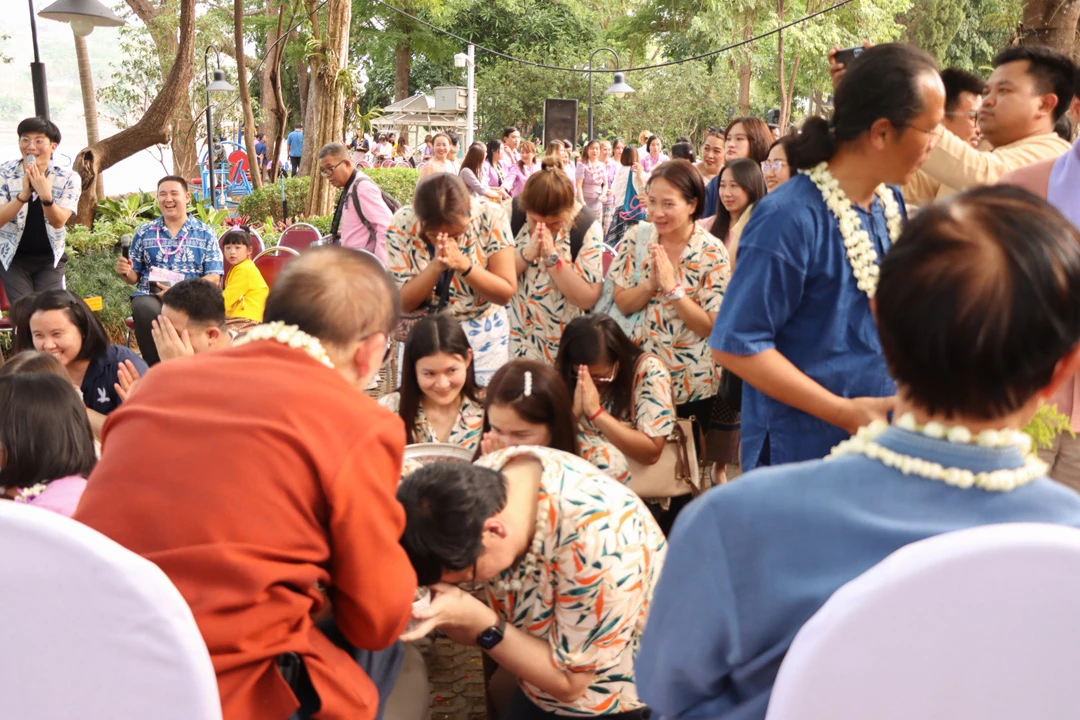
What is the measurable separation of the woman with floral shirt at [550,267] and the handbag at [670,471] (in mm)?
781

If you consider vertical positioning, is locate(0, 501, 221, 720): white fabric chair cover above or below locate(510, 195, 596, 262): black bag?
below

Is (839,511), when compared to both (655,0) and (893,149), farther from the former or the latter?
(655,0)

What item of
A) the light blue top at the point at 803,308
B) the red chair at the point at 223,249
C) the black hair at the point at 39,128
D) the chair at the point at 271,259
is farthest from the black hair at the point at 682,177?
the black hair at the point at 39,128

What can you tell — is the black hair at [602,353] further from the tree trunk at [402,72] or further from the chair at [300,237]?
the tree trunk at [402,72]

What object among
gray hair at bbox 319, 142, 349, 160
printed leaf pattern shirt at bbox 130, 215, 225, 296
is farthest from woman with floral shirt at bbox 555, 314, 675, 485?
gray hair at bbox 319, 142, 349, 160

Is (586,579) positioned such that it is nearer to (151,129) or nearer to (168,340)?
(168,340)

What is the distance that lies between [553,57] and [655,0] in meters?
3.75

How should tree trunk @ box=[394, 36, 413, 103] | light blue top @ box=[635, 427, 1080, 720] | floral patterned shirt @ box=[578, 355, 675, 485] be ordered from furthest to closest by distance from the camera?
tree trunk @ box=[394, 36, 413, 103]
floral patterned shirt @ box=[578, 355, 675, 485]
light blue top @ box=[635, 427, 1080, 720]

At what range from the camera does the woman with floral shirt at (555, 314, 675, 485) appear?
3398 millimetres

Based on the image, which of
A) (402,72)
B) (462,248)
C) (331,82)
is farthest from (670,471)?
(402,72)

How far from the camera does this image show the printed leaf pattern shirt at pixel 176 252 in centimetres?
574

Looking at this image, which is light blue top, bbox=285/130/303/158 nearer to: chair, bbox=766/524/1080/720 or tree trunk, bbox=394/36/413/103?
→ tree trunk, bbox=394/36/413/103

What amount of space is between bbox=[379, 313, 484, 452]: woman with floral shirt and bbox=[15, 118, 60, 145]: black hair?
3415 millimetres

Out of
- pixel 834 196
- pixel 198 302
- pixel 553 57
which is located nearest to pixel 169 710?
pixel 834 196
